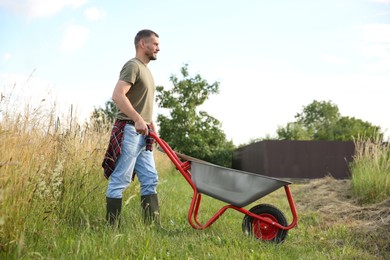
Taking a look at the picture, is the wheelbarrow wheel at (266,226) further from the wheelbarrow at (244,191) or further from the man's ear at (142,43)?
the man's ear at (142,43)

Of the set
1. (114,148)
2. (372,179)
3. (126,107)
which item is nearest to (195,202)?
(114,148)

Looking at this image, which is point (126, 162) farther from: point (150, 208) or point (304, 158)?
point (304, 158)

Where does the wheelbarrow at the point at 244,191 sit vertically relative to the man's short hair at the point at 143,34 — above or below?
below

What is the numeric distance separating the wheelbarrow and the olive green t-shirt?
26 centimetres

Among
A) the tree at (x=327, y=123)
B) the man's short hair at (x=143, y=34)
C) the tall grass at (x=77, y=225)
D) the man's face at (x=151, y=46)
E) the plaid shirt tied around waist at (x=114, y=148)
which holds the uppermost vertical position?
the tree at (x=327, y=123)

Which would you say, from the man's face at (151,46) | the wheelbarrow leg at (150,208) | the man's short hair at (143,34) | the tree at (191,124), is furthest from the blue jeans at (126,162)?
the tree at (191,124)

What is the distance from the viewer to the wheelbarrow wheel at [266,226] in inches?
146

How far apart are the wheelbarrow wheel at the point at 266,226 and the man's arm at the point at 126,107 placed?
3.65 ft

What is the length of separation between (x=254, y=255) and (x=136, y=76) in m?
1.66

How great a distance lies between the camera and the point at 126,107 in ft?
11.8

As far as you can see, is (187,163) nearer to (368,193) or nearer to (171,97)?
(368,193)

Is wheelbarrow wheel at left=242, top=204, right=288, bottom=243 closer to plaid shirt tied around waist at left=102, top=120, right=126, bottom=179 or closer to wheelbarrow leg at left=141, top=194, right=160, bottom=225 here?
wheelbarrow leg at left=141, top=194, right=160, bottom=225

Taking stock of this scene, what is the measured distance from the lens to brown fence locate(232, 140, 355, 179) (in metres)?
15.5

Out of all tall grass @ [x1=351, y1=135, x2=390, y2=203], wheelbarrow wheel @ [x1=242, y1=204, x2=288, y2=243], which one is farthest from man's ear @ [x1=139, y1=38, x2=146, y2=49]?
tall grass @ [x1=351, y1=135, x2=390, y2=203]
